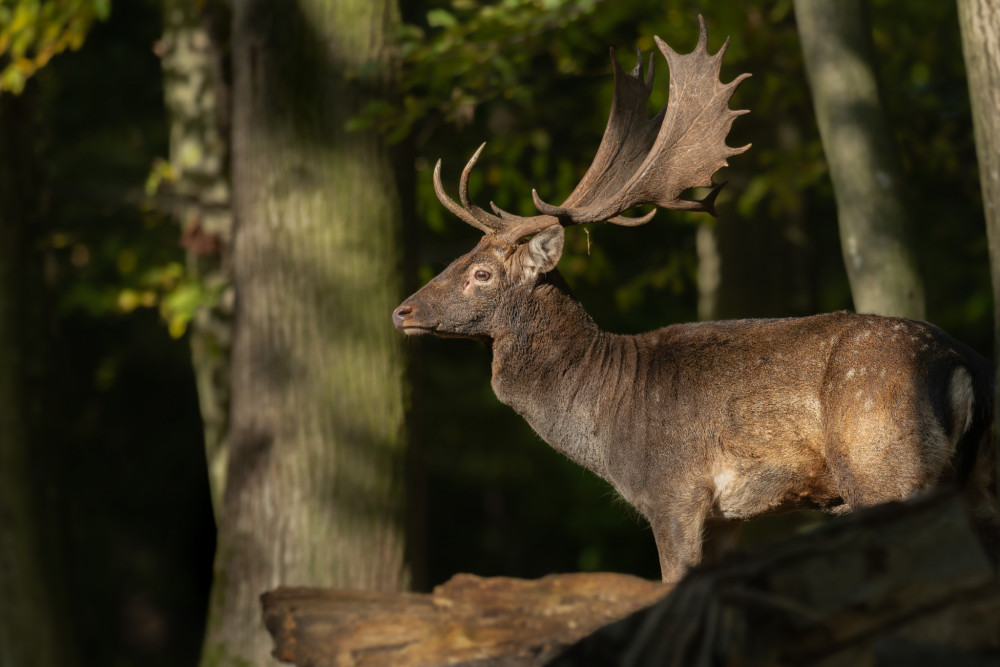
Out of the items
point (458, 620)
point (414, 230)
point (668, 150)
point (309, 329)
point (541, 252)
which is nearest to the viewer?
point (458, 620)

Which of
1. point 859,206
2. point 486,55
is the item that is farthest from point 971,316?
point 486,55

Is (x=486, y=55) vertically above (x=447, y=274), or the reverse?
(x=486, y=55)

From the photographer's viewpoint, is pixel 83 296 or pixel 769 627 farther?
pixel 83 296

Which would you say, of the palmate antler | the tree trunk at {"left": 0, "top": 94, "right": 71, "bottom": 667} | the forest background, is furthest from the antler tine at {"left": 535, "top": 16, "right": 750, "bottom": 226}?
the tree trunk at {"left": 0, "top": 94, "right": 71, "bottom": 667}

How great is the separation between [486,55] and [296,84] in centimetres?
139

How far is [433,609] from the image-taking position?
13.6 ft

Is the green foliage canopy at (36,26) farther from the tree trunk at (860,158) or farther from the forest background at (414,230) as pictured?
the tree trunk at (860,158)

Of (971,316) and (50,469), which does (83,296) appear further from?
(971,316)

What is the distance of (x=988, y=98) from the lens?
14.6 ft

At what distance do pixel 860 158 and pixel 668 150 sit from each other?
1.31 m

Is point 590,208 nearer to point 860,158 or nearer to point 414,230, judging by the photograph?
point 860,158

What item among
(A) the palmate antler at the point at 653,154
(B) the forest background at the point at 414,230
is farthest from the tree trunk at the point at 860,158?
(A) the palmate antler at the point at 653,154

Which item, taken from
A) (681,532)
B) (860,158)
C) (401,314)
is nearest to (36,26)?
(401,314)

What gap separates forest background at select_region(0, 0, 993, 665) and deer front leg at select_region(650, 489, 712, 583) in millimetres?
406
